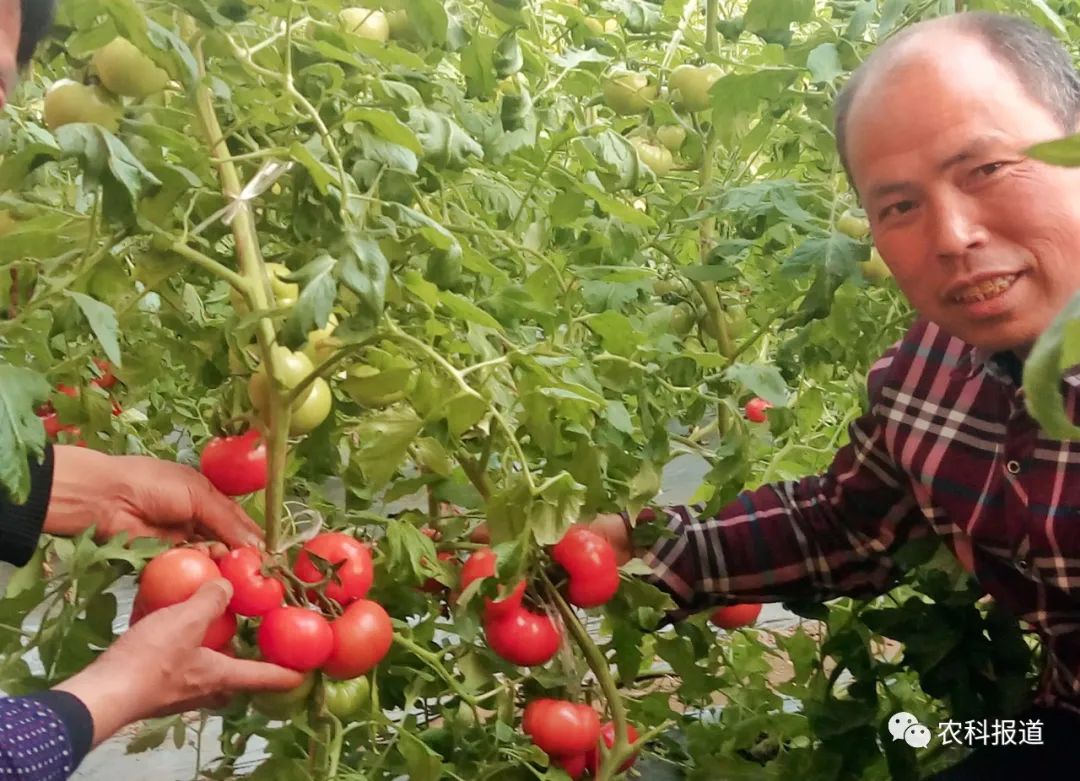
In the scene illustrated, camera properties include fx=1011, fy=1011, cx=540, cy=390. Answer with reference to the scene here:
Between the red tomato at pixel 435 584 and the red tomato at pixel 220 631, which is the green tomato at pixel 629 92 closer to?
the red tomato at pixel 435 584

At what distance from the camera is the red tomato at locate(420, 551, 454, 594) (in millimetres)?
1000

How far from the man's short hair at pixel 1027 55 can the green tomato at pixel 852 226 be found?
0.81 feet

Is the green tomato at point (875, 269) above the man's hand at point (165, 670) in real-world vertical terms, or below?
above

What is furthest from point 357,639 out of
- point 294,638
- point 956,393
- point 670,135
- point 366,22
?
point 670,135

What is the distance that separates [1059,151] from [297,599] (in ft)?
2.21

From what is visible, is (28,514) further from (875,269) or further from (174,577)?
(875,269)

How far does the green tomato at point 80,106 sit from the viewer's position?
0.70 metres

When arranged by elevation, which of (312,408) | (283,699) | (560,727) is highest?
(312,408)

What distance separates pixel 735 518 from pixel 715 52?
1.69ft

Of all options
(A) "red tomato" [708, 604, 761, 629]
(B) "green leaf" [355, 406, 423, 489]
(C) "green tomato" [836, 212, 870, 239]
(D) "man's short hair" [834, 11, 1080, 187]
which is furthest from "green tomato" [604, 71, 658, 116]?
(A) "red tomato" [708, 604, 761, 629]

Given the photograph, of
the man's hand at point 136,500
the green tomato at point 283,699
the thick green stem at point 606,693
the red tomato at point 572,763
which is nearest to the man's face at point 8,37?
the man's hand at point 136,500

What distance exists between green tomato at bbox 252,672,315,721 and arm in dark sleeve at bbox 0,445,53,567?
272mm

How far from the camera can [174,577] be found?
0.75 metres

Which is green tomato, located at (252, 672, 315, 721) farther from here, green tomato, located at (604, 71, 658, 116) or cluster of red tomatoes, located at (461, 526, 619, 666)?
green tomato, located at (604, 71, 658, 116)
